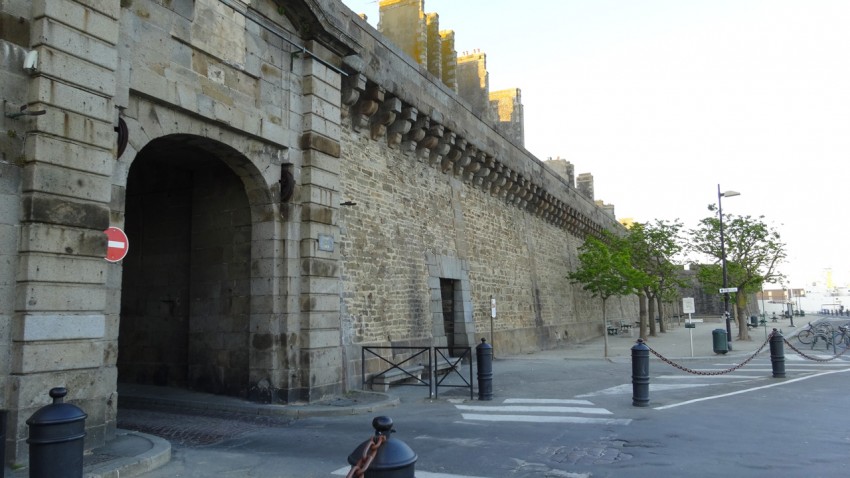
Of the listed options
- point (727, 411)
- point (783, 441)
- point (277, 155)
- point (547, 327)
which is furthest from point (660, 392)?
point (547, 327)

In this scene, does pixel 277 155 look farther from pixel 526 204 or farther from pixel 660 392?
pixel 526 204

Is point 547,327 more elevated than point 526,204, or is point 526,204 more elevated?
point 526,204

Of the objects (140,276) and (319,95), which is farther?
(140,276)

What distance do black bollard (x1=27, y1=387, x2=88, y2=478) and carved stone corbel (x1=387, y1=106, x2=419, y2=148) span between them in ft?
32.8

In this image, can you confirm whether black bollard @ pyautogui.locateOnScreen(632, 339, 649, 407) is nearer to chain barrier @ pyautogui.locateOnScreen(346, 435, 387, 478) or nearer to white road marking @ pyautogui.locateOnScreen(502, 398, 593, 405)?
white road marking @ pyautogui.locateOnScreen(502, 398, 593, 405)

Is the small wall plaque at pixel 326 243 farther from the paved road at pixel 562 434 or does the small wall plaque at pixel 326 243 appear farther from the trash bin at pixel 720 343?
the trash bin at pixel 720 343

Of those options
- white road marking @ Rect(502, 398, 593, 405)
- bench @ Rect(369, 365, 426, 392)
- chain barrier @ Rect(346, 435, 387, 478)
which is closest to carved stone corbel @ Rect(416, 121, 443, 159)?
bench @ Rect(369, 365, 426, 392)

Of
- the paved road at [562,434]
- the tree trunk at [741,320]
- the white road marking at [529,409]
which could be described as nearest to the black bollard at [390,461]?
the paved road at [562,434]

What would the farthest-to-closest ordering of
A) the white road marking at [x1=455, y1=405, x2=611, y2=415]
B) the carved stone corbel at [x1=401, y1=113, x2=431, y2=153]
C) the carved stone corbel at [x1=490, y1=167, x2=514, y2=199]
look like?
the carved stone corbel at [x1=490, y1=167, x2=514, y2=199]
the carved stone corbel at [x1=401, y1=113, x2=431, y2=153]
the white road marking at [x1=455, y1=405, x2=611, y2=415]

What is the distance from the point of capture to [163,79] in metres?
7.40

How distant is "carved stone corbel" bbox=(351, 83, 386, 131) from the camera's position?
39.7 ft

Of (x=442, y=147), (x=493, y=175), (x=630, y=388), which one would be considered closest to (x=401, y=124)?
(x=442, y=147)

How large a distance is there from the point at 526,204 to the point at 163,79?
54.2 feet

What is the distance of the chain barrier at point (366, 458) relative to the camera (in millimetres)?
2795
